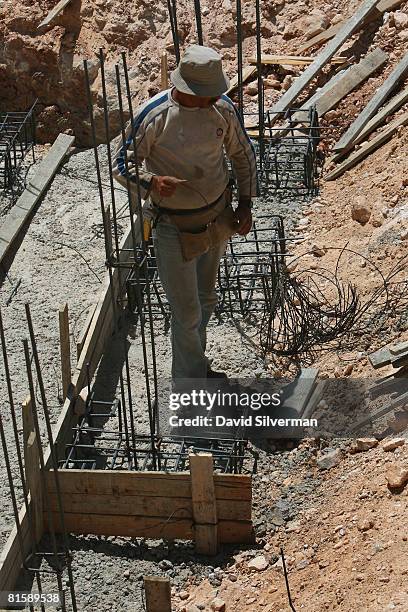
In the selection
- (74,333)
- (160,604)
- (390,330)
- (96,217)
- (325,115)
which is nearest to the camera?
(160,604)

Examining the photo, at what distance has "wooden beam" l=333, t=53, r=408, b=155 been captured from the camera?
10.6m

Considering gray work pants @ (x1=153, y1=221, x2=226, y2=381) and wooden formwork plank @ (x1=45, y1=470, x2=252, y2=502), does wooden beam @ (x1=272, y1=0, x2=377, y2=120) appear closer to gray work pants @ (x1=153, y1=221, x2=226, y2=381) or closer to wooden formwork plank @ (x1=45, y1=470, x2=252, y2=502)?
gray work pants @ (x1=153, y1=221, x2=226, y2=381)

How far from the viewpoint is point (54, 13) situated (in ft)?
41.1

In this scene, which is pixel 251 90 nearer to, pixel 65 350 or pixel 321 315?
pixel 321 315

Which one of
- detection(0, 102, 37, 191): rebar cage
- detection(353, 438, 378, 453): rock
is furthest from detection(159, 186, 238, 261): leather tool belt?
detection(0, 102, 37, 191): rebar cage

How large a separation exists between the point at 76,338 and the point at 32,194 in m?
2.51

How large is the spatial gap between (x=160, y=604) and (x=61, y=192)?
622 centimetres

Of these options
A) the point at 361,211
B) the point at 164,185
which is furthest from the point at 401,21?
the point at 164,185

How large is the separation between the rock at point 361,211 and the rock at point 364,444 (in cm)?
297

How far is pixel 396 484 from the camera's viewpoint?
6027 millimetres

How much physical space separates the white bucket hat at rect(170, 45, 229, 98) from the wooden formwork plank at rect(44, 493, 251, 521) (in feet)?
7.14

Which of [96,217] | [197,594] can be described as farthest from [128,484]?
→ [96,217]

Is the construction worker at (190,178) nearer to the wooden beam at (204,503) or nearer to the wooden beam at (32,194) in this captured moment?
the wooden beam at (204,503)

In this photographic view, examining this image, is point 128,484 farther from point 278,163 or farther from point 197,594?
point 278,163
